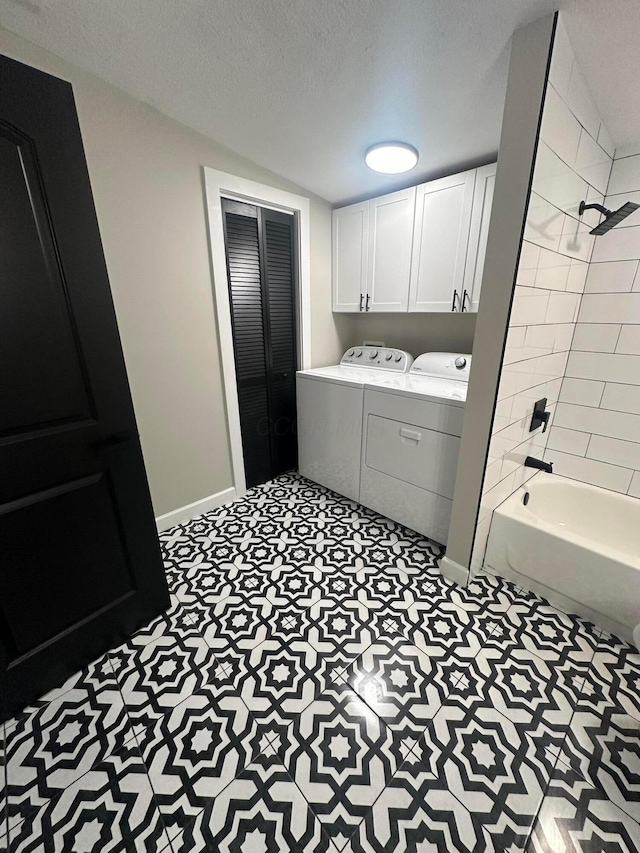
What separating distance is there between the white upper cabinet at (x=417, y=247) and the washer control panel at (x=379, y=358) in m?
0.32

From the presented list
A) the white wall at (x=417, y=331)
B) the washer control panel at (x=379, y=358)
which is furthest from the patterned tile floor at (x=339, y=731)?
the white wall at (x=417, y=331)

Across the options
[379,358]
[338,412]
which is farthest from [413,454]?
[379,358]

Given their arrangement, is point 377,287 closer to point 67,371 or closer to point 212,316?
point 212,316

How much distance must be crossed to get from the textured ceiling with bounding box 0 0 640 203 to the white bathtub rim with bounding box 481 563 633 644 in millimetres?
2039

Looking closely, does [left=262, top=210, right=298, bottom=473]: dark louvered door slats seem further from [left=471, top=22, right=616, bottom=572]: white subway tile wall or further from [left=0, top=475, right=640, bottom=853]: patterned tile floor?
[left=471, top=22, right=616, bottom=572]: white subway tile wall

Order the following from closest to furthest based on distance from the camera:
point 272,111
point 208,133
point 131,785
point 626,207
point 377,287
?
1. point 131,785
2. point 626,207
3. point 272,111
4. point 208,133
5. point 377,287

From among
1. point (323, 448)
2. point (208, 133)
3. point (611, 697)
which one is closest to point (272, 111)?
point (208, 133)

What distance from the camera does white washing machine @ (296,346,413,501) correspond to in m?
2.18

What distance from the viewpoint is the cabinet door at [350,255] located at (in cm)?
229

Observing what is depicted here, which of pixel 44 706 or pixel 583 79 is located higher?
pixel 583 79

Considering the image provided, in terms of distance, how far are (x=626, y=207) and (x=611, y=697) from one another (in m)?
1.76

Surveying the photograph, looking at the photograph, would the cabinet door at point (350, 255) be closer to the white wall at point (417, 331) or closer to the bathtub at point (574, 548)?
the white wall at point (417, 331)

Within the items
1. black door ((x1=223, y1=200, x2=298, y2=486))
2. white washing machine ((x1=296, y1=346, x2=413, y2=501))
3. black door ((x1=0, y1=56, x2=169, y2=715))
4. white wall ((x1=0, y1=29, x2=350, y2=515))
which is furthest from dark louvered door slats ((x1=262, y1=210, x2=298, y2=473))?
black door ((x1=0, y1=56, x2=169, y2=715))

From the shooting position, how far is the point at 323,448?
7.99ft
